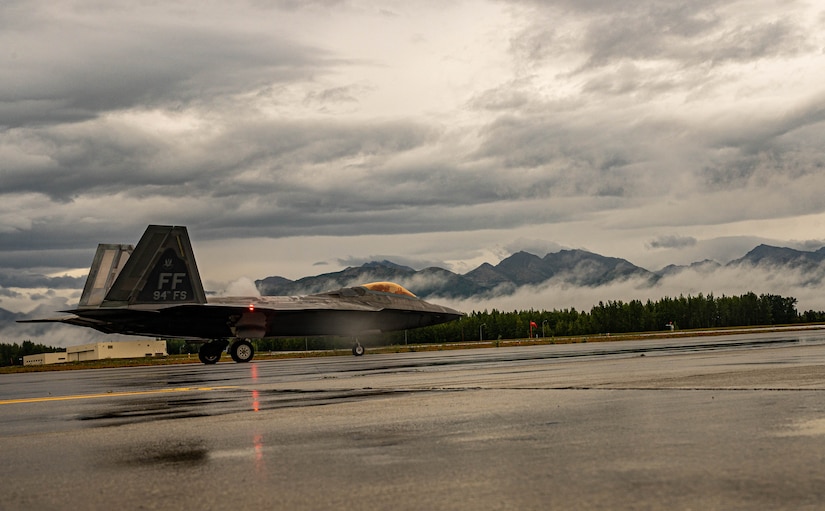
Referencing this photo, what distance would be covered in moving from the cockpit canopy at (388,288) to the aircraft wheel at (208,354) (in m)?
9.36

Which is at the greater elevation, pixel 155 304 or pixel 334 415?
pixel 155 304

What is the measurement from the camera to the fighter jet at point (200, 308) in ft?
132

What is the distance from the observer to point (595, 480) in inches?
242

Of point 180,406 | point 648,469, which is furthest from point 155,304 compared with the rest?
point 648,469

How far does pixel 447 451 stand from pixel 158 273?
114ft

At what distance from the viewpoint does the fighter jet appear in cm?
4009

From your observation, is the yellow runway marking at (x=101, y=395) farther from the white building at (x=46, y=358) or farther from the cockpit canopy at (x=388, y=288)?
the white building at (x=46, y=358)

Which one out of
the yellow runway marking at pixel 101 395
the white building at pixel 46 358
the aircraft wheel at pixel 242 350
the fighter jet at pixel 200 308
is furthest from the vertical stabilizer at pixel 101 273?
the white building at pixel 46 358

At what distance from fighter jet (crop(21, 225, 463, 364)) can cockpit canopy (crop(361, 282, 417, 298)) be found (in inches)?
2.3

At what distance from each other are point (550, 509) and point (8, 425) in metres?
10.2

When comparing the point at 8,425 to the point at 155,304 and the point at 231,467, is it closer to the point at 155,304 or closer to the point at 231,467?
the point at 231,467

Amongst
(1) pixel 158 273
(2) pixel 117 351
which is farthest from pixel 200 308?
(2) pixel 117 351

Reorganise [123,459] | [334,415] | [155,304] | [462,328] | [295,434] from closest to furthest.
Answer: [123,459] < [295,434] < [334,415] < [155,304] < [462,328]

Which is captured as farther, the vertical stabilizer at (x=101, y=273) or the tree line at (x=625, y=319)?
the tree line at (x=625, y=319)
